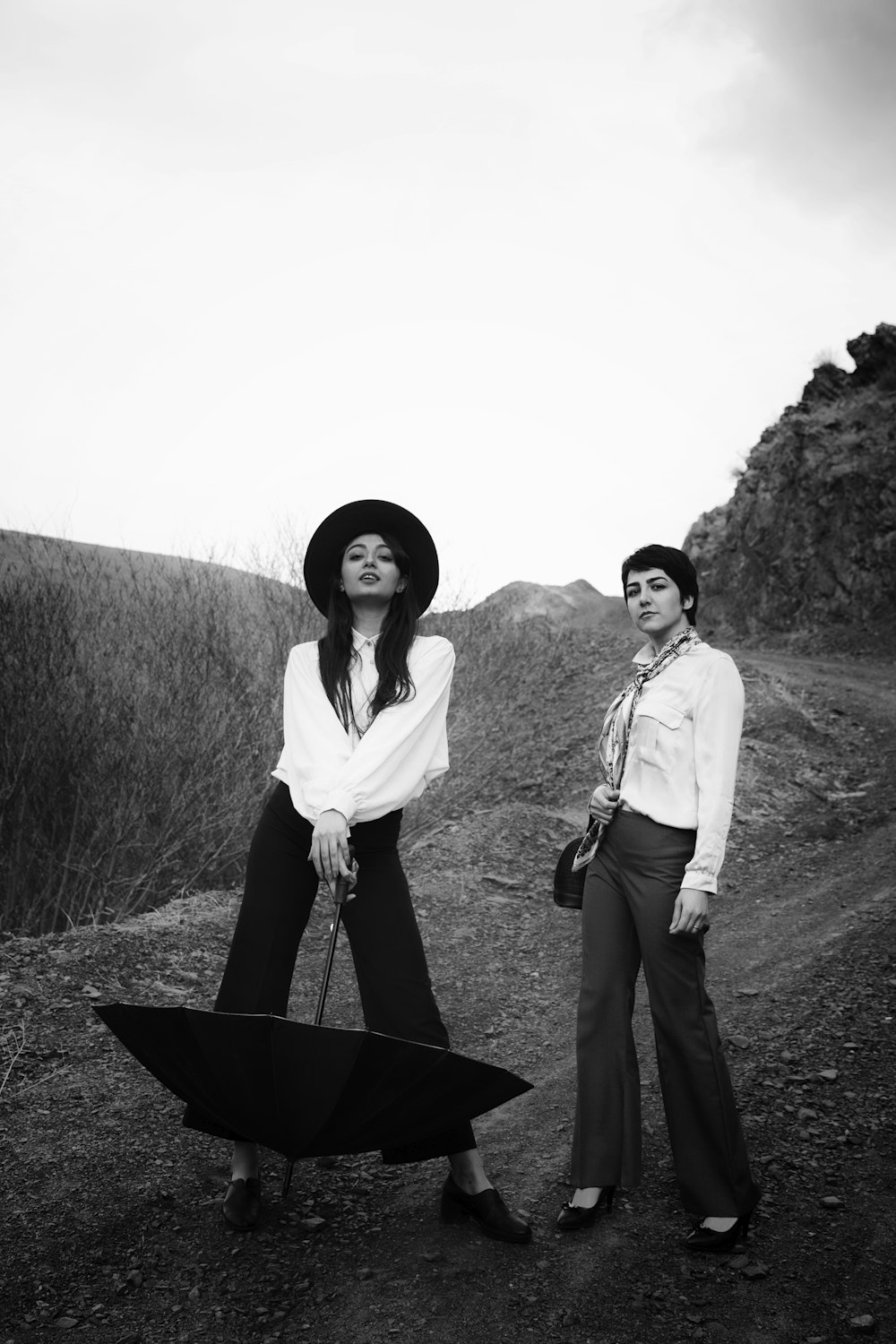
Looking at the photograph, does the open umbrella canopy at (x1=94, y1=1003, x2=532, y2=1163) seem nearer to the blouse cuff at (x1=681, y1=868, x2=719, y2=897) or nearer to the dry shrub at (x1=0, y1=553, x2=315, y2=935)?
the blouse cuff at (x1=681, y1=868, x2=719, y2=897)

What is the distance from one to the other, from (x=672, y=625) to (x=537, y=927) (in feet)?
13.1

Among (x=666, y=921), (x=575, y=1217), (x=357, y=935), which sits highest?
(x=666, y=921)

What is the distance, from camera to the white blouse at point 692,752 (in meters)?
2.65

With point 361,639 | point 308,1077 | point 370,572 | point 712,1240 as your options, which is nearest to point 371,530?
point 370,572

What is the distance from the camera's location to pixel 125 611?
8016 millimetres

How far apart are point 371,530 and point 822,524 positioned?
1785 centimetres

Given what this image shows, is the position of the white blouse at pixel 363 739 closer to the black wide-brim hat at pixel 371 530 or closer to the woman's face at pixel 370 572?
the woman's face at pixel 370 572

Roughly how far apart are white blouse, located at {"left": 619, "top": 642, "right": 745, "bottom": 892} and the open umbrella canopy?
2.87ft

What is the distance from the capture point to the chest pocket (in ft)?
9.08

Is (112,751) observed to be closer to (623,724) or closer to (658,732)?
(623,724)

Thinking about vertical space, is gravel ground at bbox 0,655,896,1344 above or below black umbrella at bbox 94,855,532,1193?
below

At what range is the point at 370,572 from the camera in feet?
9.42

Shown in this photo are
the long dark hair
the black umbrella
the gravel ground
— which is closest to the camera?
the black umbrella

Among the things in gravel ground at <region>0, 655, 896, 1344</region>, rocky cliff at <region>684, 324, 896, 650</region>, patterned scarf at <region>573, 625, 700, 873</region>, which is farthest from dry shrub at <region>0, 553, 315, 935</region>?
rocky cliff at <region>684, 324, 896, 650</region>
